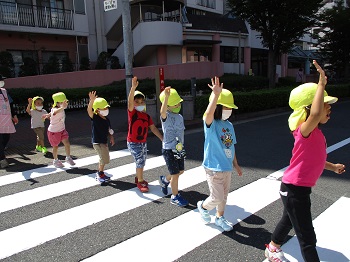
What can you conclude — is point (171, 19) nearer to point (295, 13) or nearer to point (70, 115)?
point (295, 13)

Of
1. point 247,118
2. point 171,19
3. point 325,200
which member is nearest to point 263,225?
point 325,200

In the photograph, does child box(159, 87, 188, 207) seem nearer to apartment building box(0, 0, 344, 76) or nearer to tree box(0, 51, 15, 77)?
tree box(0, 51, 15, 77)

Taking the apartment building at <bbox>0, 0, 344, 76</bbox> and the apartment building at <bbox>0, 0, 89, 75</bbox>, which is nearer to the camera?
the apartment building at <bbox>0, 0, 89, 75</bbox>

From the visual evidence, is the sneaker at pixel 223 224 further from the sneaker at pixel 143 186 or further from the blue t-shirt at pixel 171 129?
the sneaker at pixel 143 186

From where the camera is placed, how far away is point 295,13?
14914 millimetres

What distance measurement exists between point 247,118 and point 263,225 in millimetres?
8392

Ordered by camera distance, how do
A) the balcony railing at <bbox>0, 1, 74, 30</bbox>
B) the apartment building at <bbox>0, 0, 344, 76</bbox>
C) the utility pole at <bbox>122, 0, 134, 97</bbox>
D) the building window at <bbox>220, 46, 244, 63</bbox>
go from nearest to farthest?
1. the utility pole at <bbox>122, 0, 134, 97</bbox>
2. the balcony railing at <bbox>0, 1, 74, 30</bbox>
3. the apartment building at <bbox>0, 0, 344, 76</bbox>
4. the building window at <bbox>220, 46, 244, 63</bbox>

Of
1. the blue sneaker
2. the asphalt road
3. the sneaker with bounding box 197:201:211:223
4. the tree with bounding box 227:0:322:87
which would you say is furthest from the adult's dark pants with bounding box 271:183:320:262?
the tree with bounding box 227:0:322:87

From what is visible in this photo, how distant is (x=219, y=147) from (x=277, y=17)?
44.4 ft

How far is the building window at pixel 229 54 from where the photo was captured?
87.2ft

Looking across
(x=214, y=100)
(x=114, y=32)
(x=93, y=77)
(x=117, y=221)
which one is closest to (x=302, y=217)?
(x=214, y=100)

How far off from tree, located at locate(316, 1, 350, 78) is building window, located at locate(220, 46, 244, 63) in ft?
22.8

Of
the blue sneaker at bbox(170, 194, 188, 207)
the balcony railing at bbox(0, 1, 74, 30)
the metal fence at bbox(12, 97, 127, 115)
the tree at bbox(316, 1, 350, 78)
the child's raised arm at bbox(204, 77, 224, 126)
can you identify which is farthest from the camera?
the tree at bbox(316, 1, 350, 78)

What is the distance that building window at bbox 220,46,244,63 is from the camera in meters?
26.6
